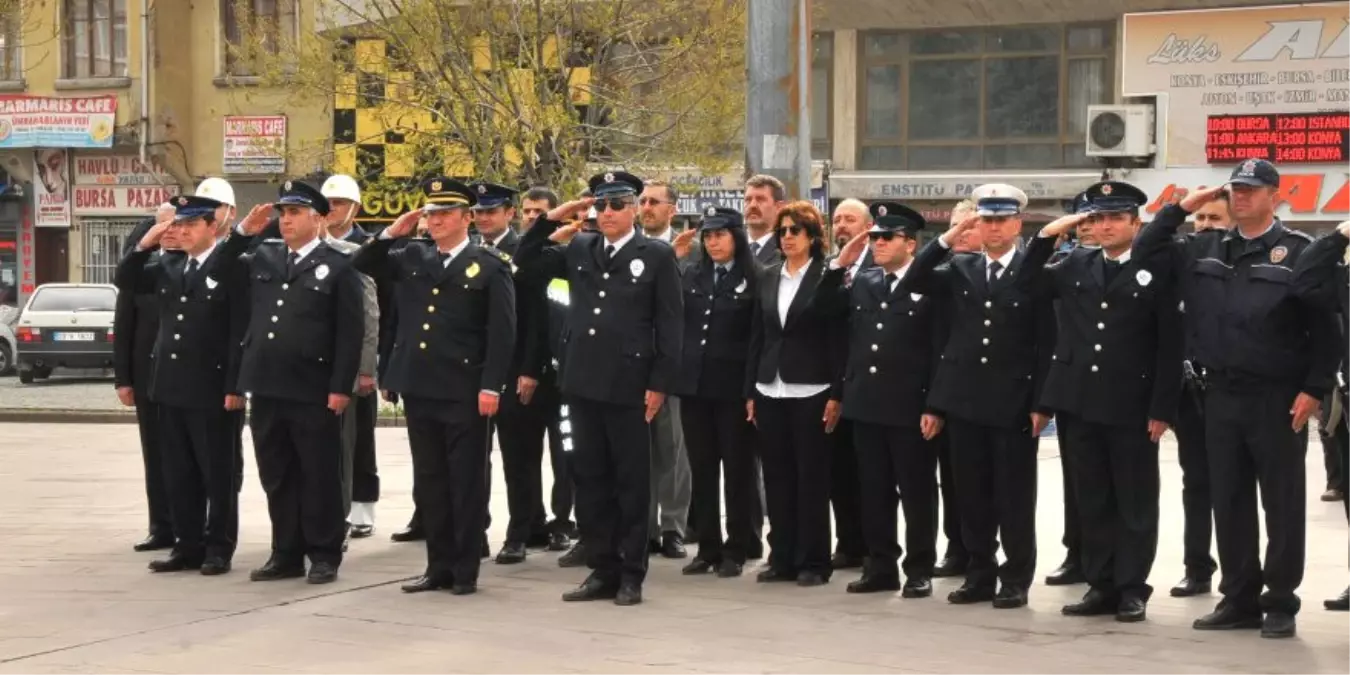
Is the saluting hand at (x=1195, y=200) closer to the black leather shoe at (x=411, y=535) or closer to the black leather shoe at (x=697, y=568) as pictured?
the black leather shoe at (x=697, y=568)

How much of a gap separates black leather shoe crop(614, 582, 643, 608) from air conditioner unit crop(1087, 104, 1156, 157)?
2169cm

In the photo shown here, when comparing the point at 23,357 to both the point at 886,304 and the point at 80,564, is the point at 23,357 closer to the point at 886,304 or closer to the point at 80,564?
the point at 80,564

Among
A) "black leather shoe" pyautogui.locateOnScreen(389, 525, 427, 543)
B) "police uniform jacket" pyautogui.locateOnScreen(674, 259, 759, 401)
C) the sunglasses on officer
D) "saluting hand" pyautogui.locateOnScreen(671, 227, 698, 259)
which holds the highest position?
the sunglasses on officer

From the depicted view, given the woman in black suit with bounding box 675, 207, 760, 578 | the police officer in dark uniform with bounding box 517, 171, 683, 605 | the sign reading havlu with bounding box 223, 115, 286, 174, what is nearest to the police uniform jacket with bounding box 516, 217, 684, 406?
the police officer in dark uniform with bounding box 517, 171, 683, 605

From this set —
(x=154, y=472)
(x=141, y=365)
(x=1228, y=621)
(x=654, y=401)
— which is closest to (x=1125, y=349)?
(x=1228, y=621)

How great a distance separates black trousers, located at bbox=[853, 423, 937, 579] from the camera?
11.3 metres

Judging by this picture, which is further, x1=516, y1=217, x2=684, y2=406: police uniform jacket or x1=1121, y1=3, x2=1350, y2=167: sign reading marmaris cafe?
x1=1121, y1=3, x2=1350, y2=167: sign reading marmaris cafe

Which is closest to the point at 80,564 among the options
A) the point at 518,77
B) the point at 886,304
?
the point at 886,304

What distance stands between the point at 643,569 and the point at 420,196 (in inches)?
913

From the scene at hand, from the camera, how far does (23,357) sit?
32.9 m

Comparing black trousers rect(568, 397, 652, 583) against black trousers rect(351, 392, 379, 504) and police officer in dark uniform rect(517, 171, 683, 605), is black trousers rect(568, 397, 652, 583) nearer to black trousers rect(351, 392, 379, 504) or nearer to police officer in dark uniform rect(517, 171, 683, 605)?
police officer in dark uniform rect(517, 171, 683, 605)

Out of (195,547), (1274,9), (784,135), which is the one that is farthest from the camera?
(1274,9)

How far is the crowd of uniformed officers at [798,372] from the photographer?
32.8ft

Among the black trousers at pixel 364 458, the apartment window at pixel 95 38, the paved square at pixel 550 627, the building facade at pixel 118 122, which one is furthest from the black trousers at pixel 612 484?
the apartment window at pixel 95 38
